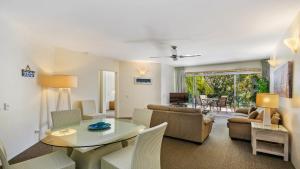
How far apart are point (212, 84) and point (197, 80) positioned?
2.72 ft

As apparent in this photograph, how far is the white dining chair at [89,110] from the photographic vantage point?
512cm


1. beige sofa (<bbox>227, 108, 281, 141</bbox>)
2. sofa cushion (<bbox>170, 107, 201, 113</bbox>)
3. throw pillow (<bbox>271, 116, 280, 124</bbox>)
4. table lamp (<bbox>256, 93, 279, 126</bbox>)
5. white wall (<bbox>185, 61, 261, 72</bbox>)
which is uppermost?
white wall (<bbox>185, 61, 261, 72</bbox>)

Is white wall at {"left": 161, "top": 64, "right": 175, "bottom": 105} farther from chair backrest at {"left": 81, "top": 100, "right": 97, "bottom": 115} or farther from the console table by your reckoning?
the console table

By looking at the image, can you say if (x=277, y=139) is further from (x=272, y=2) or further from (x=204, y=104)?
(x=204, y=104)

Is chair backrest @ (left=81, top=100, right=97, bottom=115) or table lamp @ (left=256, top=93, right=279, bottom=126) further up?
table lamp @ (left=256, top=93, right=279, bottom=126)

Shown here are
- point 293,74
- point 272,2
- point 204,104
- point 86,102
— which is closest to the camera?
point 272,2

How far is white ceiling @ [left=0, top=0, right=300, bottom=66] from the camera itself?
7.56 ft

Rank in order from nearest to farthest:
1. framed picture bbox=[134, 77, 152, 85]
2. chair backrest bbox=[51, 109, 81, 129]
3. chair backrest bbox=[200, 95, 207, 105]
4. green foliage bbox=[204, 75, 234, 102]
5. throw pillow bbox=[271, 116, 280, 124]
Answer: chair backrest bbox=[51, 109, 81, 129] < throw pillow bbox=[271, 116, 280, 124] < framed picture bbox=[134, 77, 152, 85] < green foliage bbox=[204, 75, 234, 102] < chair backrest bbox=[200, 95, 207, 105]

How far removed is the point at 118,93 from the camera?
6898mm

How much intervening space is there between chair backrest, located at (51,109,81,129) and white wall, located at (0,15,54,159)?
0.95m

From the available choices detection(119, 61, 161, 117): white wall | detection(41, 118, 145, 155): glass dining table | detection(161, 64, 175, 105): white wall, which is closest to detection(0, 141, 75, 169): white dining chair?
detection(41, 118, 145, 155): glass dining table

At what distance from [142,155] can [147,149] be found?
9 cm

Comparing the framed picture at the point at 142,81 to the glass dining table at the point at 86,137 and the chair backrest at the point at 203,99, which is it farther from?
the glass dining table at the point at 86,137

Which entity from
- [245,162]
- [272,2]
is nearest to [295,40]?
[272,2]
